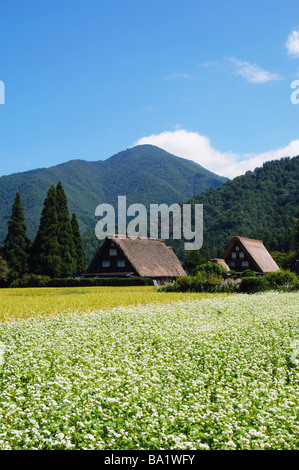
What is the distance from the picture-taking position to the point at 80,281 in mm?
38750

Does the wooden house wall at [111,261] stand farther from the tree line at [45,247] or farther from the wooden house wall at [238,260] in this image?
the wooden house wall at [238,260]

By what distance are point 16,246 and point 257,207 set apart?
48771mm

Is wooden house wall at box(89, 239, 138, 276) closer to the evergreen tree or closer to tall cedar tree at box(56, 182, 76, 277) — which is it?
tall cedar tree at box(56, 182, 76, 277)

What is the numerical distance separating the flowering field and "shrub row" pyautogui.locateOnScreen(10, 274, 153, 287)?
83.4 feet

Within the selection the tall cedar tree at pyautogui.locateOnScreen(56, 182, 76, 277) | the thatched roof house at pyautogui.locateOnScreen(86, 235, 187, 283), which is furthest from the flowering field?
the tall cedar tree at pyautogui.locateOnScreen(56, 182, 76, 277)

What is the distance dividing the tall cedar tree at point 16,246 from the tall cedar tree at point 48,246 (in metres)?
1.28

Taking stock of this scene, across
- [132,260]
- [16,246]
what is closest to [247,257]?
[132,260]

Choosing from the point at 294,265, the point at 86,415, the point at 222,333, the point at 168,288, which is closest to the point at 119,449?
the point at 86,415

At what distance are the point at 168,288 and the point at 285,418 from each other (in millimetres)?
26739

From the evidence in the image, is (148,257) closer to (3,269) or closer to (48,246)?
(48,246)

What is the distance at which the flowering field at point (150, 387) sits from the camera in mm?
5301

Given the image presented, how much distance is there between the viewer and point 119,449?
16.6 ft

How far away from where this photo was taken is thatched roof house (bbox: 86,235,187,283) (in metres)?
43.8

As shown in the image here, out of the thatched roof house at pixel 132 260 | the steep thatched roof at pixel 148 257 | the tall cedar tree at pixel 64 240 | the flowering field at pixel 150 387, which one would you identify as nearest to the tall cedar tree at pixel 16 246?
the tall cedar tree at pixel 64 240
